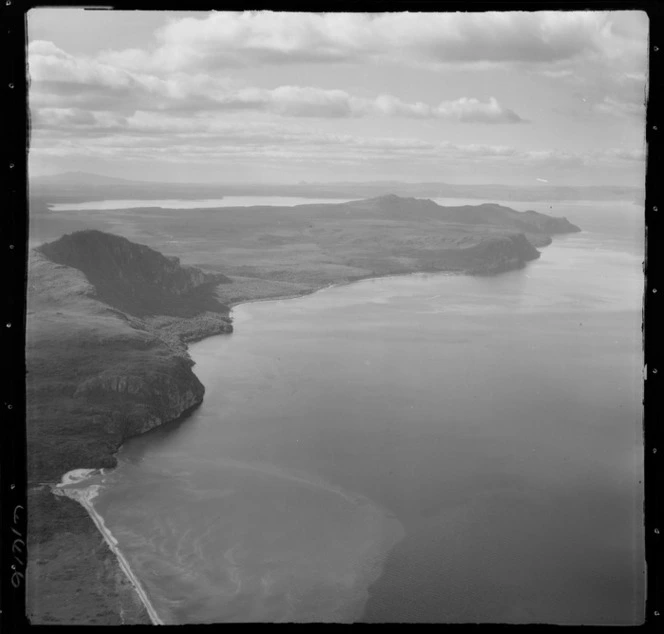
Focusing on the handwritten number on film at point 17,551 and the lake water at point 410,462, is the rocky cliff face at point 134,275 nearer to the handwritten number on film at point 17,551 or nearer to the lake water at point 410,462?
the lake water at point 410,462

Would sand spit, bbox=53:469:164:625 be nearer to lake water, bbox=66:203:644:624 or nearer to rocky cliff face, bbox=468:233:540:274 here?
lake water, bbox=66:203:644:624

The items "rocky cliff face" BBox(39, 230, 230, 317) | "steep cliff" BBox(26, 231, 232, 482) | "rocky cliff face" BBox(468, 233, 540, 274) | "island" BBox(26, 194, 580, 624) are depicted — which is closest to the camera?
"island" BBox(26, 194, 580, 624)

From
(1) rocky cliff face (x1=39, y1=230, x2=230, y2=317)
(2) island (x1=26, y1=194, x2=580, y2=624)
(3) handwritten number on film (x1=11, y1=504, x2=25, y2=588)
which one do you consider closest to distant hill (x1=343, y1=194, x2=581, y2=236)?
(2) island (x1=26, y1=194, x2=580, y2=624)

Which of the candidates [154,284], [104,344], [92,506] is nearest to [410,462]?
[92,506]

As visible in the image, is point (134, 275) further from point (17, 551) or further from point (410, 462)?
point (17, 551)

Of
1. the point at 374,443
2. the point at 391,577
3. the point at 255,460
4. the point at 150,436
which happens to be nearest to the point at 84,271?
the point at 150,436

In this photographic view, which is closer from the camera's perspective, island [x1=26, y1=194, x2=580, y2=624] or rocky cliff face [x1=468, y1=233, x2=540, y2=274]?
island [x1=26, y1=194, x2=580, y2=624]

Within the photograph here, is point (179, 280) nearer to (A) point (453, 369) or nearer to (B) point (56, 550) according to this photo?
(A) point (453, 369)
